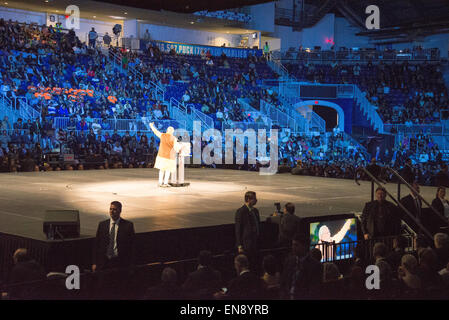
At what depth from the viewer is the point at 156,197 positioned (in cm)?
1407

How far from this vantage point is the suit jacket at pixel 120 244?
7766mm

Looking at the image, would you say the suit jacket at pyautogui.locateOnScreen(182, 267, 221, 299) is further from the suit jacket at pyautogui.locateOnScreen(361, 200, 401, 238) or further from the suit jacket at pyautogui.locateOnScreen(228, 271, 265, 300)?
the suit jacket at pyautogui.locateOnScreen(361, 200, 401, 238)

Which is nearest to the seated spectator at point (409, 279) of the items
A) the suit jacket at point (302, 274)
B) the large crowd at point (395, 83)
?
the suit jacket at point (302, 274)

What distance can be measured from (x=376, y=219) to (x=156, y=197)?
5597 mm

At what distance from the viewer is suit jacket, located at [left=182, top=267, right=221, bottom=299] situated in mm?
6602

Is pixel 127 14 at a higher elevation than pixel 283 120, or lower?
higher

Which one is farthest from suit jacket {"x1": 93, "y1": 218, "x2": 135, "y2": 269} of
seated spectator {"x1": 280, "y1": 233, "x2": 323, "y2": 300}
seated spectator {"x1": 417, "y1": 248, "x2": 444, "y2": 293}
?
seated spectator {"x1": 417, "y1": 248, "x2": 444, "y2": 293}

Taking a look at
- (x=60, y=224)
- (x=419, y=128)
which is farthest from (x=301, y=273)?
(x=419, y=128)

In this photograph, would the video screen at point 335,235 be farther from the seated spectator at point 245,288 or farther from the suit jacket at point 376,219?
the seated spectator at point 245,288

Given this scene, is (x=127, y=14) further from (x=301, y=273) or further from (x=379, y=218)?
(x=301, y=273)

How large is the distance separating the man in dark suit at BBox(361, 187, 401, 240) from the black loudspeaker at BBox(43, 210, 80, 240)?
474 cm

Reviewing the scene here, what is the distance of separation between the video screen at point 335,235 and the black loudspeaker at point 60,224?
427 centimetres
